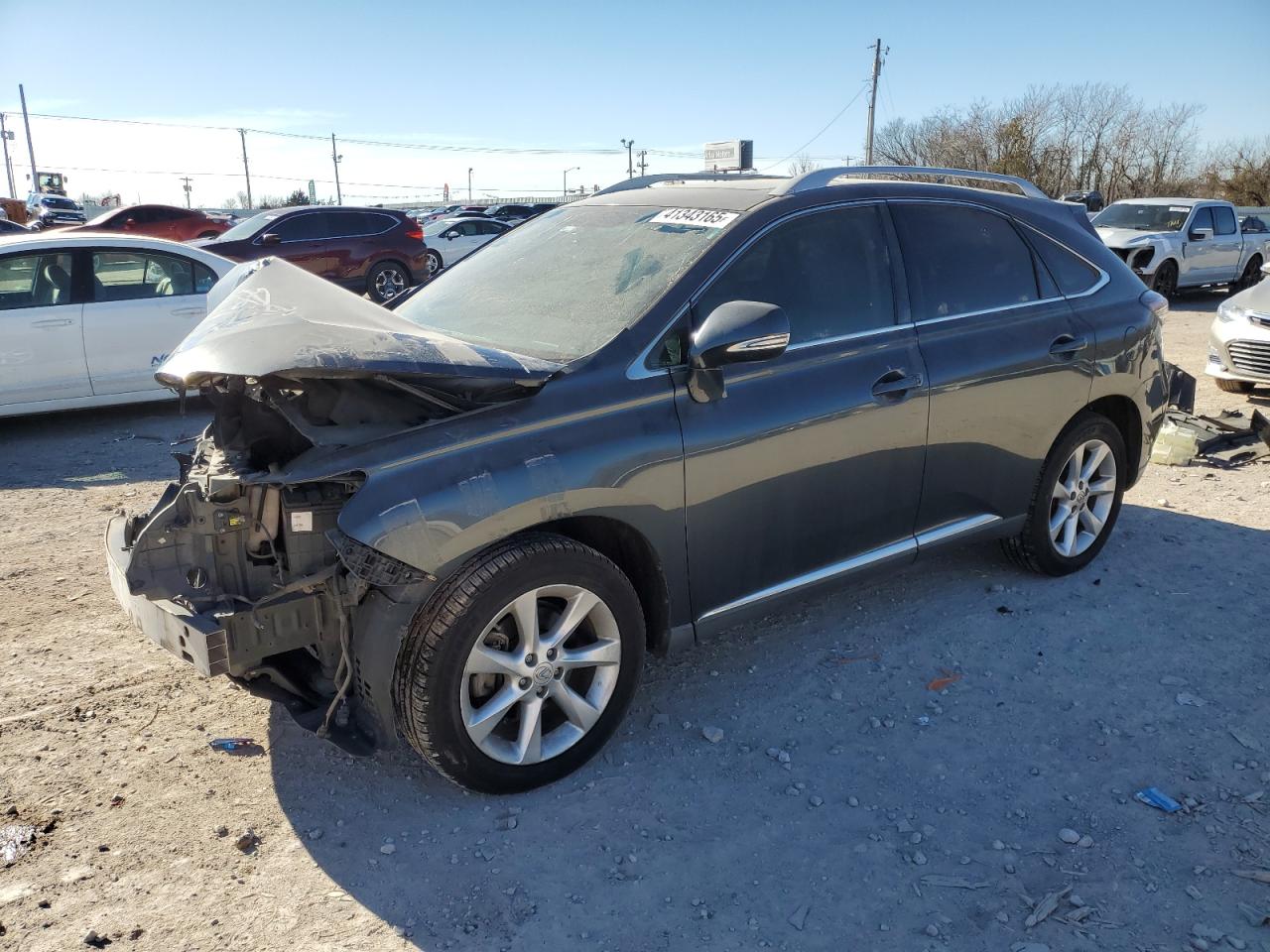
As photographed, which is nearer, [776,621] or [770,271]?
[770,271]

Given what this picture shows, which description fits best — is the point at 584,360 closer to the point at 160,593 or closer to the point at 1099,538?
the point at 160,593

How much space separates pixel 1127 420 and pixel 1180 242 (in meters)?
14.0

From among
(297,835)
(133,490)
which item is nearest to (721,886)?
(297,835)

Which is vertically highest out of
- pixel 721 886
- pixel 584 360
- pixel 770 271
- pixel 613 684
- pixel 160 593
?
pixel 770 271

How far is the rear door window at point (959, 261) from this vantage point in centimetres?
409

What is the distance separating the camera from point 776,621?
14.8ft

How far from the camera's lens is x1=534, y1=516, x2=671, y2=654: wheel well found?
331cm

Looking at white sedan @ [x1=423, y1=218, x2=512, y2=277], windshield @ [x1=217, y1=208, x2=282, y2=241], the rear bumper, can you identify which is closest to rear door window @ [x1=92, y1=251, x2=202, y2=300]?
the rear bumper

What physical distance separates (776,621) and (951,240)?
186 cm

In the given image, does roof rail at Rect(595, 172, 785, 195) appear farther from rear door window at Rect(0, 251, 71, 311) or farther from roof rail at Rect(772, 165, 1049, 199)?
rear door window at Rect(0, 251, 71, 311)

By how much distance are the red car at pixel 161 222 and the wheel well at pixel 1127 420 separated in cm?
2016

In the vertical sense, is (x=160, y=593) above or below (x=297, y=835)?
above

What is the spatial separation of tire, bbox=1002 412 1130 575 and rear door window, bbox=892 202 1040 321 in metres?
0.77

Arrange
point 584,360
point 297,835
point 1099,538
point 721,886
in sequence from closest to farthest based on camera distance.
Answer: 1. point 721,886
2. point 297,835
3. point 584,360
4. point 1099,538
